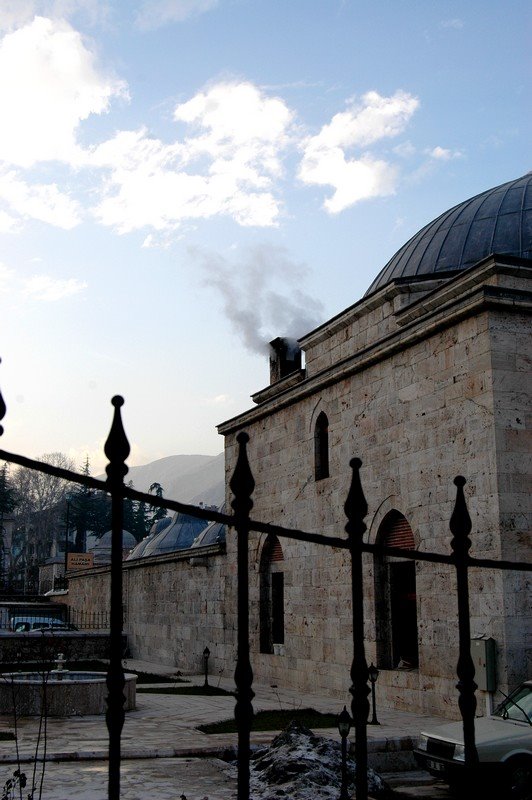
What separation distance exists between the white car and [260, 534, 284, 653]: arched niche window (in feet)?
31.0

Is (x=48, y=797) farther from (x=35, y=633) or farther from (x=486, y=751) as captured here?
(x=35, y=633)

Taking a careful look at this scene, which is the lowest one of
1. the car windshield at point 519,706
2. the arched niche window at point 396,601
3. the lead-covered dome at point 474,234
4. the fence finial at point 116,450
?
the car windshield at point 519,706

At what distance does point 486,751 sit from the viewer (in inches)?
304

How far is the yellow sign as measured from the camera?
1997 inches

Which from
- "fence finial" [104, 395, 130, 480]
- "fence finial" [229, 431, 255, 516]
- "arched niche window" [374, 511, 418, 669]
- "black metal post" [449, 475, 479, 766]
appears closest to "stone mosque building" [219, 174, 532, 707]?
"arched niche window" [374, 511, 418, 669]

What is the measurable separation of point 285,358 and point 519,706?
1377 cm

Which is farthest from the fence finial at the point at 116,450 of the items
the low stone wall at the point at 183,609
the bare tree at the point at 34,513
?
the bare tree at the point at 34,513

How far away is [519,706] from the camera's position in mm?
8461

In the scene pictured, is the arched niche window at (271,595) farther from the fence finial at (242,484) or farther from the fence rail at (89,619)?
the fence finial at (242,484)

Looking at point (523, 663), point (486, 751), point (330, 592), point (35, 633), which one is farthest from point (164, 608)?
point (486, 751)

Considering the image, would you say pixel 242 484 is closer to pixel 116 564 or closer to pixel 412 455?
pixel 116 564

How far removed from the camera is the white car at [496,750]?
7723 millimetres

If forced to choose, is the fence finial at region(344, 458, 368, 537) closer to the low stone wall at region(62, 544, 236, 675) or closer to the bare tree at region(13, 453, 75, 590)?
the low stone wall at region(62, 544, 236, 675)

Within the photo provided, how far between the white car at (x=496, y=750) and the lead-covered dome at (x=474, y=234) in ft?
29.8
